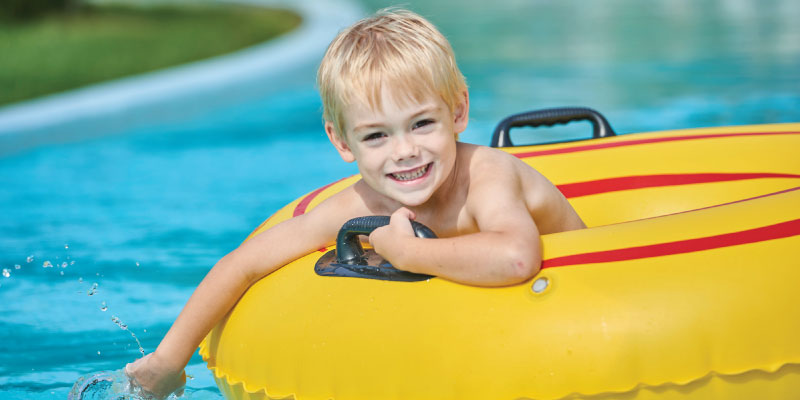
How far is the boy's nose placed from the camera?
6.42ft

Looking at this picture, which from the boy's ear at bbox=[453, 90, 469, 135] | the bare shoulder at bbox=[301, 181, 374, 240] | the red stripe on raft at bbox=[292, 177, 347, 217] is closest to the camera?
the boy's ear at bbox=[453, 90, 469, 135]

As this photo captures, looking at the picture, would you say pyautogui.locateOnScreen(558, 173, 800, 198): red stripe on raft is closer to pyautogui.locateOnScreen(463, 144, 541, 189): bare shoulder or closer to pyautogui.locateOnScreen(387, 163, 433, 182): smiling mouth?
pyautogui.locateOnScreen(463, 144, 541, 189): bare shoulder

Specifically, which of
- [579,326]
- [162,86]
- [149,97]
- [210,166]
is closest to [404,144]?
[579,326]

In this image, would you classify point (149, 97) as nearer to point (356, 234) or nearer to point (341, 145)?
point (341, 145)

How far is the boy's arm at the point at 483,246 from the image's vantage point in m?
1.79

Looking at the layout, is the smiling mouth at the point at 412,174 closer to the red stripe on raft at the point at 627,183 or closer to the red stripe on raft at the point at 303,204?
the red stripe on raft at the point at 303,204

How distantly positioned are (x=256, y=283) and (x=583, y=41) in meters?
6.21

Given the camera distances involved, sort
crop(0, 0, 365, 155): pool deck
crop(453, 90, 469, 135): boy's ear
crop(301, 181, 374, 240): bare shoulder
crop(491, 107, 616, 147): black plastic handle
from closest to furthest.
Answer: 1. crop(453, 90, 469, 135): boy's ear
2. crop(301, 181, 374, 240): bare shoulder
3. crop(491, 107, 616, 147): black plastic handle
4. crop(0, 0, 365, 155): pool deck

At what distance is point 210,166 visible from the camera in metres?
4.94

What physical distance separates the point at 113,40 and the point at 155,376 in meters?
6.28

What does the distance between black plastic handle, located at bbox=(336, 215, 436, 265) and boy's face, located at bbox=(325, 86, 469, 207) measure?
83 millimetres

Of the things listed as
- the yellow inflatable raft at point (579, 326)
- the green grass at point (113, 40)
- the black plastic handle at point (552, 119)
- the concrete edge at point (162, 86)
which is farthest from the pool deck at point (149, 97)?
the yellow inflatable raft at point (579, 326)

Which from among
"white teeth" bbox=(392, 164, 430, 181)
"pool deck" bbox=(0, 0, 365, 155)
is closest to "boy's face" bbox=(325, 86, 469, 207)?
"white teeth" bbox=(392, 164, 430, 181)

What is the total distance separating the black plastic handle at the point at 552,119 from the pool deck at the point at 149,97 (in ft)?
6.22
